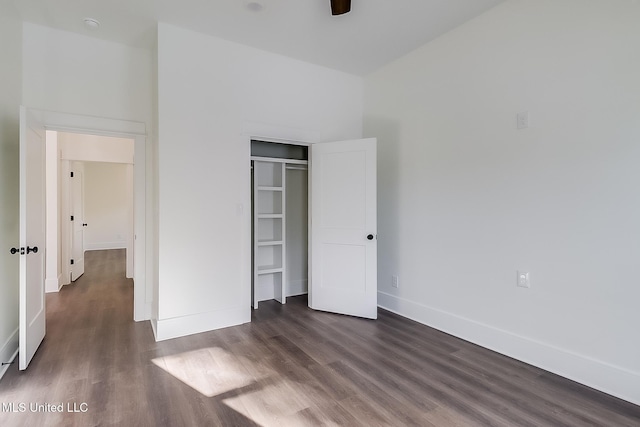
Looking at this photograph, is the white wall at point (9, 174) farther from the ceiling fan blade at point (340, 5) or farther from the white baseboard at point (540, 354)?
the white baseboard at point (540, 354)

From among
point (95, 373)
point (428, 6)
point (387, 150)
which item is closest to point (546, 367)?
point (387, 150)

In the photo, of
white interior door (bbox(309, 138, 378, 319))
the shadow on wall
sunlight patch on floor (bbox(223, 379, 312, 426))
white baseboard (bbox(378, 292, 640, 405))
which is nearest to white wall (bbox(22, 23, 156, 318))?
white interior door (bbox(309, 138, 378, 319))

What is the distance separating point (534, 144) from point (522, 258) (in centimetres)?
93

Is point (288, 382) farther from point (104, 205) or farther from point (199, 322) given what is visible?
point (104, 205)

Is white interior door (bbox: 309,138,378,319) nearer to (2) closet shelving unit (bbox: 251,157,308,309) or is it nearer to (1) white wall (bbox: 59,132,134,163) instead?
(2) closet shelving unit (bbox: 251,157,308,309)

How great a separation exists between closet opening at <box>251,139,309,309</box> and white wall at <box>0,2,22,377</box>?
215 centimetres

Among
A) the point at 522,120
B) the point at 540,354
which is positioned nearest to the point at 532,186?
the point at 522,120

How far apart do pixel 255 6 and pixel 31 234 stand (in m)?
2.63

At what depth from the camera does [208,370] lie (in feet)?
8.03

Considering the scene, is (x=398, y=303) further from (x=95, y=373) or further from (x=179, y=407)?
(x=95, y=373)

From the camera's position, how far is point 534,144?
254 centimetres

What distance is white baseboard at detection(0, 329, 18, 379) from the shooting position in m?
2.35

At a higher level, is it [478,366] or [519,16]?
[519,16]

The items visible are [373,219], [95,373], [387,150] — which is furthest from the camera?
[387,150]
